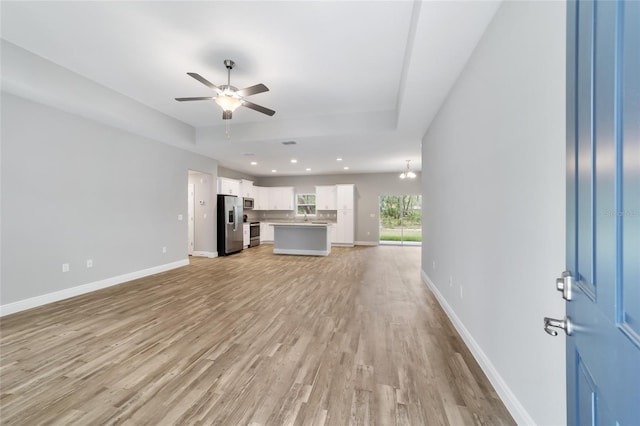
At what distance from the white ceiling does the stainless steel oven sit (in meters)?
4.99

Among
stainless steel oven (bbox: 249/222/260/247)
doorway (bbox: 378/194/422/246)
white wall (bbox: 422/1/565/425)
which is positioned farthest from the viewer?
doorway (bbox: 378/194/422/246)

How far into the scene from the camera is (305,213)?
34.5 ft

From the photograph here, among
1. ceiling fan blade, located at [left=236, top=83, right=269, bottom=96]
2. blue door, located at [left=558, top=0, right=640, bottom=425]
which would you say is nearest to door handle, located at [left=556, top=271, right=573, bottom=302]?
blue door, located at [left=558, top=0, right=640, bottom=425]

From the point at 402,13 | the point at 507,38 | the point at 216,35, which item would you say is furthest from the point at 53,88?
the point at 507,38

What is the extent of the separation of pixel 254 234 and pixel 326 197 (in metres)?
3.01

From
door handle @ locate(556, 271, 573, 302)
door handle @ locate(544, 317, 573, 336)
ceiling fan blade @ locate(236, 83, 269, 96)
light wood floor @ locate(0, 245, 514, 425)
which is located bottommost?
light wood floor @ locate(0, 245, 514, 425)

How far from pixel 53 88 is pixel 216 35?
236cm

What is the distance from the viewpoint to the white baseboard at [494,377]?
151 centimetres

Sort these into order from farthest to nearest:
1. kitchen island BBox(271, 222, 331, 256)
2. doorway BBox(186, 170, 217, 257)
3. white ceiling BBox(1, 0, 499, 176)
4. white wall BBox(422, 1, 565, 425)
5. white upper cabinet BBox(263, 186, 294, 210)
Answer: white upper cabinet BBox(263, 186, 294, 210) → kitchen island BBox(271, 222, 331, 256) → doorway BBox(186, 170, 217, 257) → white ceiling BBox(1, 0, 499, 176) → white wall BBox(422, 1, 565, 425)

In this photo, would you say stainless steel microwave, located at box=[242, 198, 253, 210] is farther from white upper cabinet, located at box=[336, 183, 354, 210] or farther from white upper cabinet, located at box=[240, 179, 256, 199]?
white upper cabinet, located at box=[336, 183, 354, 210]

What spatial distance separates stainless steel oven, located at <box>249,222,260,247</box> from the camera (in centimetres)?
915

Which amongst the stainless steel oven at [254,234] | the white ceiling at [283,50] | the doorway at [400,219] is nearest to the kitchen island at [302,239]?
the stainless steel oven at [254,234]

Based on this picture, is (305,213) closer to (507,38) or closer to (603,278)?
(507,38)

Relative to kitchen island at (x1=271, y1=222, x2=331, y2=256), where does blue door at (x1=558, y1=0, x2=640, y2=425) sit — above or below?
above
